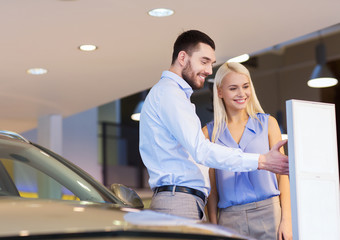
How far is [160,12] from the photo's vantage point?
4953mm

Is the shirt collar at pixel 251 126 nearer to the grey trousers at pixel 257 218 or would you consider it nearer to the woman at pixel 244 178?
the woman at pixel 244 178

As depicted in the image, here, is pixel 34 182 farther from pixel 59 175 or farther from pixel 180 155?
pixel 180 155

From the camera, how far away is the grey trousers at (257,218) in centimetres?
279

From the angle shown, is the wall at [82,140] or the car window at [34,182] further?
the wall at [82,140]

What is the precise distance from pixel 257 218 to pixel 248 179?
189 millimetres

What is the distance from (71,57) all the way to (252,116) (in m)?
3.74

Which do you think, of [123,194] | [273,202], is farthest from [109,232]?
[273,202]

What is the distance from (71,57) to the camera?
21.0 ft

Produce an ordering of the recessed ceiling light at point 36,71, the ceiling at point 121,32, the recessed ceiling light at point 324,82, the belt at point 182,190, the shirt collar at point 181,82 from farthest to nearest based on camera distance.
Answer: the recessed ceiling light at point 324,82 < the recessed ceiling light at point 36,71 < the ceiling at point 121,32 < the shirt collar at point 181,82 < the belt at point 182,190

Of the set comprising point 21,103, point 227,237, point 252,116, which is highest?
point 21,103

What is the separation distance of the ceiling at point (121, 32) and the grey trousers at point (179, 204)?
96.0 inches

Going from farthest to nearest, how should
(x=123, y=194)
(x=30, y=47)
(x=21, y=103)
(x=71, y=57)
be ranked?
(x=21, y=103) → (x=71, y=57) → (x=30, y=47) → (x=123, y=194)

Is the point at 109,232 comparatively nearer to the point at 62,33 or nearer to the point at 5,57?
the point at 62,33

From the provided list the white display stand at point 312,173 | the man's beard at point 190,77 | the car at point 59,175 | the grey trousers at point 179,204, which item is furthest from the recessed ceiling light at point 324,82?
the car at point 59,175
